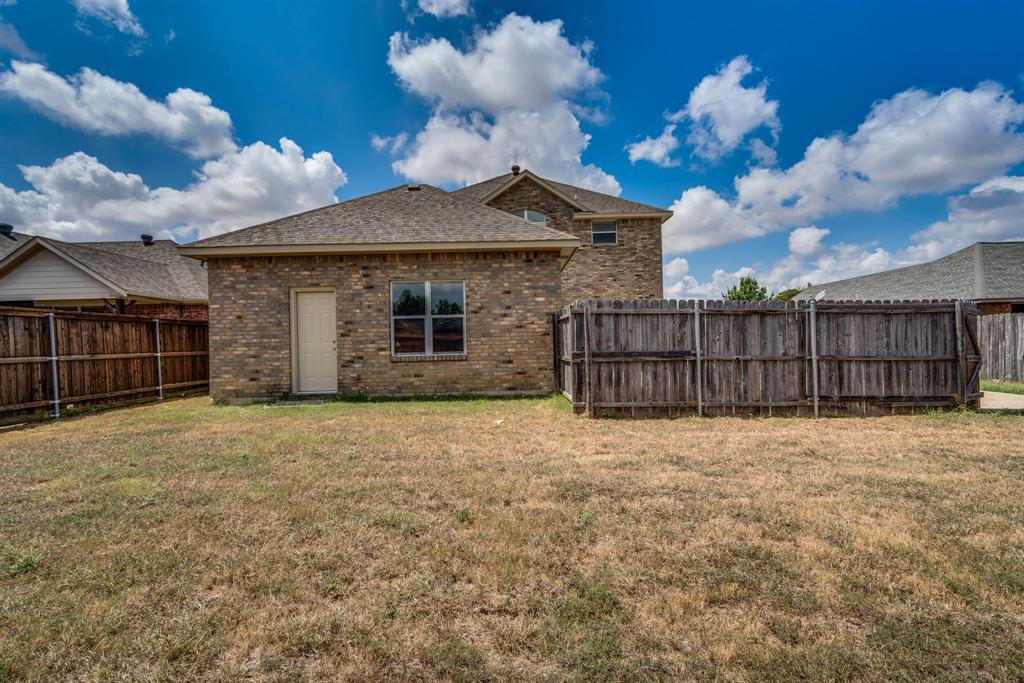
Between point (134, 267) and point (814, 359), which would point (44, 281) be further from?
point (814, 359)

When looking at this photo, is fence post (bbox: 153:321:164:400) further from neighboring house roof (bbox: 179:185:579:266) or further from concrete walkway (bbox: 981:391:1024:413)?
concrete walkway (bbox: 981:391:1024:413)

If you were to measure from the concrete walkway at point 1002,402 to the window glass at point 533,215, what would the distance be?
13682mm

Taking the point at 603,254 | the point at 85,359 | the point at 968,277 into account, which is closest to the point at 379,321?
the point at 85,359

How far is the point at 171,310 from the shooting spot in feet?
52.5

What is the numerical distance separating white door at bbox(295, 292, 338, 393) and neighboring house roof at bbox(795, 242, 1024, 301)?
2276 centimetres

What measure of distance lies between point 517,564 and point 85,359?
1094 centimetres

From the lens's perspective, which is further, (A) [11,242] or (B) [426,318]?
(A) [11,242]

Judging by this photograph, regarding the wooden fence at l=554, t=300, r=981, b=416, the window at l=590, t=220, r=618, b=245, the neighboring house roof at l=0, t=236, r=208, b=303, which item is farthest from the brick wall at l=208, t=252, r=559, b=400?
the window at l=590, t=220, r=618, b=245

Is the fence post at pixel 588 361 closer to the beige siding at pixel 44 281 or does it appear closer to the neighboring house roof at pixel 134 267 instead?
the neighboring house roof at pixel 134 267

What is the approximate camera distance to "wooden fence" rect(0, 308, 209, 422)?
26.8 feet

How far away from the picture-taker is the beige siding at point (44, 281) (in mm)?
13961

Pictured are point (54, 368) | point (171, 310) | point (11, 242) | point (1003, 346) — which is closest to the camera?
point (54, 368)

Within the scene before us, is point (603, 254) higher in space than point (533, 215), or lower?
lower

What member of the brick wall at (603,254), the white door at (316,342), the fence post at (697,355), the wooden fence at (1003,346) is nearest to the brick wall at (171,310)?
the white door at (316,342)
